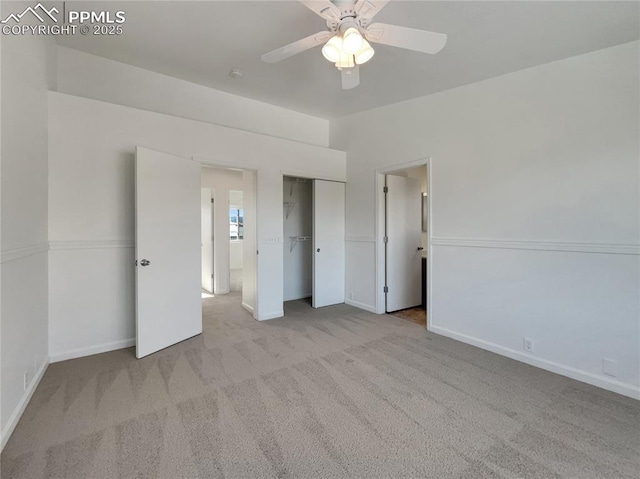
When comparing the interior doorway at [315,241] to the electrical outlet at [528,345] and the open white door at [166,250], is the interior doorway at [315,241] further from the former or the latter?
the electrical outlet at [528,345]

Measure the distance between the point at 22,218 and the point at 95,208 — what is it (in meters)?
0.82

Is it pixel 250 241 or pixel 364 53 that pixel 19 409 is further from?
pixel 364 53

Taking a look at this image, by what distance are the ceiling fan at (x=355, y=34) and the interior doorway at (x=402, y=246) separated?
224 cm

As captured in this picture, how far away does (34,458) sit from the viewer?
5.11ft

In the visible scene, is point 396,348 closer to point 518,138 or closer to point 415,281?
point 415,281

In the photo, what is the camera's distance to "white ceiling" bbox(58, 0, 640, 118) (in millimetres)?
2135

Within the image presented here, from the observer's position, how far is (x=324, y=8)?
1.69m

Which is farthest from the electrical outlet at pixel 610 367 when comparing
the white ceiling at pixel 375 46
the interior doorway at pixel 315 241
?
the interior doorway at pixel 315 241

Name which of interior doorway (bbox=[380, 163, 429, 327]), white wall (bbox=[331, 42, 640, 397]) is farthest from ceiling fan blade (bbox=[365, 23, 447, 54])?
interior doorway (bbox=[380, 163, 429, 327])

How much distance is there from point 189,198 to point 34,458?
2.28 m

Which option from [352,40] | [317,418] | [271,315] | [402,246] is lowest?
[317,418]

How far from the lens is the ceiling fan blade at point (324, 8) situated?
1.64 m

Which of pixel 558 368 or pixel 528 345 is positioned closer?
pixel 558 368

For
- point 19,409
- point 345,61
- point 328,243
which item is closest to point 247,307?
point 328,243
